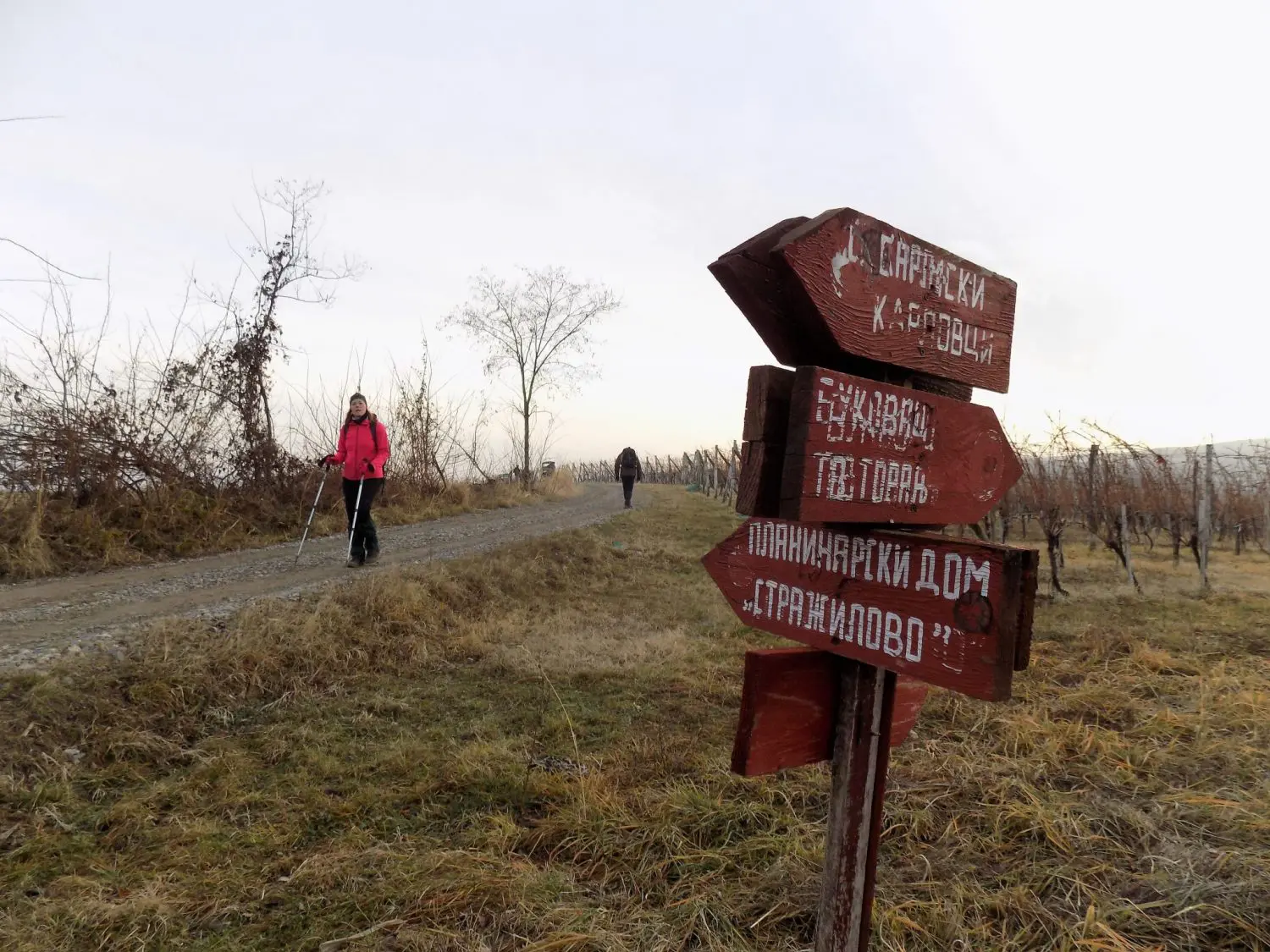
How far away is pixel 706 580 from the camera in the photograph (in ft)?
30.7

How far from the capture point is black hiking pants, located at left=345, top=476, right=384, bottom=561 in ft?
24.0

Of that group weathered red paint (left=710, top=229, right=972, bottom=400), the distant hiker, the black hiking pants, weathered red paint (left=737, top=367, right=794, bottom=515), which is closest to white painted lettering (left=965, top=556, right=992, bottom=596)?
weathered red paint (left=737, top=367, right=794, bottom=515)

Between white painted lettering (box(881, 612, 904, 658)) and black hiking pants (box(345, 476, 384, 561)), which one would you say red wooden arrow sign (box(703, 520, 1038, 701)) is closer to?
white painted lettering (box(881, 612, 904, 658))

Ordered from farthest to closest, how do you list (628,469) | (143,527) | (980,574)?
(628,469), (143,527), (980,574)

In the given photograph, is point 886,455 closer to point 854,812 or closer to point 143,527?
point 854,812

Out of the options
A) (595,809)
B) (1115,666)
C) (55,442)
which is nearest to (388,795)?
(595,809)

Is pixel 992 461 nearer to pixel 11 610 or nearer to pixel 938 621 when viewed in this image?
pixel 938 621

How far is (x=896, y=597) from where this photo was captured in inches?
53.9

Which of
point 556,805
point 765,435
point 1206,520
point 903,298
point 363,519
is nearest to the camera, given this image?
point 765,435

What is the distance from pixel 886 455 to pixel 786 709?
0.59m

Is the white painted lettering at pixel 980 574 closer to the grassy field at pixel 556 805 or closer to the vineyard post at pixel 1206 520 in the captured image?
the grassy field at pixel 556 805

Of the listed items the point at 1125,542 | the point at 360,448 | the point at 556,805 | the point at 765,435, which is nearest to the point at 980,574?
the point at 765,435

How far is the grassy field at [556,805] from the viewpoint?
2.27 m

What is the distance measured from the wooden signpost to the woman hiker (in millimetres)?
6323
